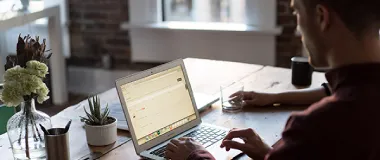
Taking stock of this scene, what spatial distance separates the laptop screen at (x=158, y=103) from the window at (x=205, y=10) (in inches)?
74.6

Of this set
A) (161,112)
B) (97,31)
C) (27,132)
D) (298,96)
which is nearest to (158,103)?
(161,112)

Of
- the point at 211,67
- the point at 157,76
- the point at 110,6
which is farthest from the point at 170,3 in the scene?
the point at 157,76

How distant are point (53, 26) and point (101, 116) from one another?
2.29 metres

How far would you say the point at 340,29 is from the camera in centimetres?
124

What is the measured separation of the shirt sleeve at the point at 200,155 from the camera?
5.37 feet

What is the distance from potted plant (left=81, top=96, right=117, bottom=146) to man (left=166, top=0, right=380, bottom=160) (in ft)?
2.26

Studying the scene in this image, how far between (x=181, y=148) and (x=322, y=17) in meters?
0.63

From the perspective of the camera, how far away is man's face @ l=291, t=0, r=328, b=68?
50.6 inches

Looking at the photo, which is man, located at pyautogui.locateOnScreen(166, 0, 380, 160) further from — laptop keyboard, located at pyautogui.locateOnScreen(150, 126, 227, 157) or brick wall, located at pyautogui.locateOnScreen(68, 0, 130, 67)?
brick wall, located at pyautogui.locateOnScreen(68, 0, 130, 67)

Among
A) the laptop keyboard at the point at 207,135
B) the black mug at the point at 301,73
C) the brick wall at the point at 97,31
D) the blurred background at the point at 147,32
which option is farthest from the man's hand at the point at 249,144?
the brick wall at the point at 97,31

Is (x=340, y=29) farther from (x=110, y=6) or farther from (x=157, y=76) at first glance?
(x=110, y=6)

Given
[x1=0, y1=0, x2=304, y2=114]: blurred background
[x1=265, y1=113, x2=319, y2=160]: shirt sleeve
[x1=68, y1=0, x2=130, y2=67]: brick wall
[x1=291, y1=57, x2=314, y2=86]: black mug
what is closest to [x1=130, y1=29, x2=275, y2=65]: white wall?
[x1=0, y1=0, x2=304, y2=114]: blurred background

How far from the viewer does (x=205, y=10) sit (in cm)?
388

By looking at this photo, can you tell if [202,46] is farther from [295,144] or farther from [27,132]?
[295,144]
